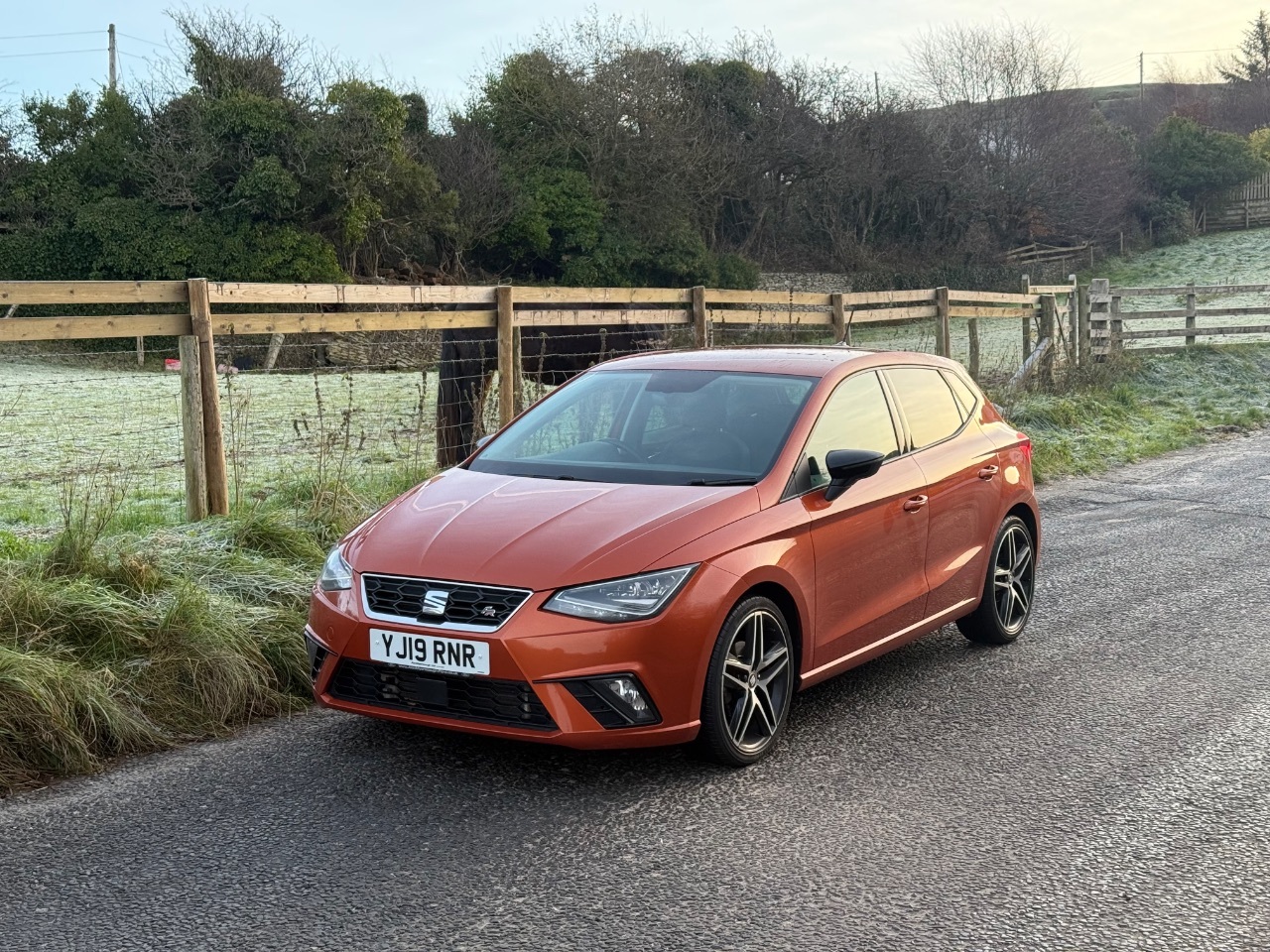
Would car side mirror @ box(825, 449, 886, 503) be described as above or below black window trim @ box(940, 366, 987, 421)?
below

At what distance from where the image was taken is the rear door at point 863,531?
17.9 ft

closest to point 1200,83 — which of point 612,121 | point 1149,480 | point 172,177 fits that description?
point 612,121

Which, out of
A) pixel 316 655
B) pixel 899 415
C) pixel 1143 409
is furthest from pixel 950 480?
pixel 1143 409

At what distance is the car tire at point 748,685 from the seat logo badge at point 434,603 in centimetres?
98

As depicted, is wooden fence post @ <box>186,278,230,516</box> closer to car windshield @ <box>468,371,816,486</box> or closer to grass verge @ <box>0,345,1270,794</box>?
grass verge @ <box>0,345,1270,794</box>

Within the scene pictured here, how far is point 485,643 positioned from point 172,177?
3219 centimetres

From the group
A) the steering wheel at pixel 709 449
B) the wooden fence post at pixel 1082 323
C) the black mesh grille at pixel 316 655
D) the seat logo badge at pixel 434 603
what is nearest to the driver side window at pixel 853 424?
the steering wheel at pixel 709 449

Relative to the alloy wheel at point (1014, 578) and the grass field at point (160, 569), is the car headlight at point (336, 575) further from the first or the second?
the alloy wheel at point (1014, 578)

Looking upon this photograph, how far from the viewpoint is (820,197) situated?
2199 inches

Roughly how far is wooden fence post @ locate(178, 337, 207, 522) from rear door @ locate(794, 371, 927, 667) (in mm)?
4315

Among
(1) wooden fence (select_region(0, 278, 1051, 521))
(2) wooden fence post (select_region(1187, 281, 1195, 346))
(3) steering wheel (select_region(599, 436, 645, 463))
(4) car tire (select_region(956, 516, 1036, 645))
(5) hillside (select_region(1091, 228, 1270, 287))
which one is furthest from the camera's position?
(5) hillside (select_region(1091, 228, 1270, 287))

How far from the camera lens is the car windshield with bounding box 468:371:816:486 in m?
5.61

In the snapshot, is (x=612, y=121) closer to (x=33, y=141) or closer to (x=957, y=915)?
(x=33, y=141)

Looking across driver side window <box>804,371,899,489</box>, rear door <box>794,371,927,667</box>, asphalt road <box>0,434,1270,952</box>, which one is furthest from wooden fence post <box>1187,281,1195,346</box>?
rear door <box>794,371,927,667</box>
